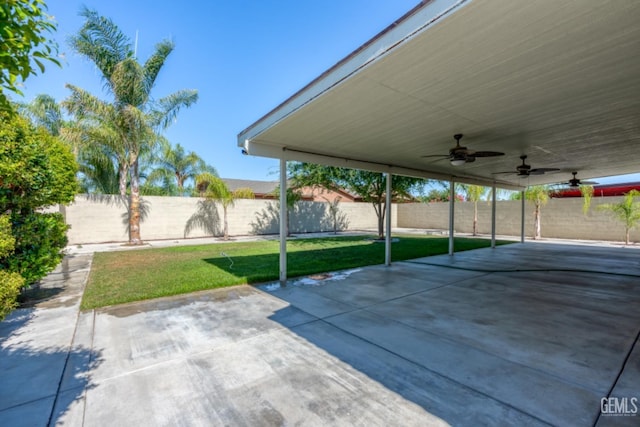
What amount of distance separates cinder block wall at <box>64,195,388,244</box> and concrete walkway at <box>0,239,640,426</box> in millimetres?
8108

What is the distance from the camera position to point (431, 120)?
4.43m

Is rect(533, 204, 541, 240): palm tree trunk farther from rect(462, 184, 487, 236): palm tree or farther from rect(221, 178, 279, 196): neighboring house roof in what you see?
rect(221, 178, 279, 196): neighboring house roof

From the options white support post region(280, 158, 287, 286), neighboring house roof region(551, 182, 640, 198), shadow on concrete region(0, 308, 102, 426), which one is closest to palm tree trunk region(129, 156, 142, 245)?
white support post region(280, 158, 287, 286)

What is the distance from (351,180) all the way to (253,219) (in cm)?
584

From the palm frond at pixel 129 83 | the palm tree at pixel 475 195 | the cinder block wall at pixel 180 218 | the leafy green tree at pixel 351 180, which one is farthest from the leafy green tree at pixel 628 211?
the palm frond at pixel 129 83

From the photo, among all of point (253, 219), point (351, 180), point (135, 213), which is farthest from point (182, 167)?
point (351, 180)

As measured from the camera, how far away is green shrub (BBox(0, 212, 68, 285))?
162 inches

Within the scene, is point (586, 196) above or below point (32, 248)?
above

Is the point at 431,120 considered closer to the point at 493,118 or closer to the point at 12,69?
the point at 493,118

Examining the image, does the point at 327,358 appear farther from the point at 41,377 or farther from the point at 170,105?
the point at 170,105

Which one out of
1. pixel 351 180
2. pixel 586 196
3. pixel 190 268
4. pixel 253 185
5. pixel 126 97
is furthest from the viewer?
pixel 253 185

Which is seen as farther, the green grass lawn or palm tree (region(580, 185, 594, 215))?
palm tree (region(580, 185, 594, 215))

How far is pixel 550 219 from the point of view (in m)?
14.5

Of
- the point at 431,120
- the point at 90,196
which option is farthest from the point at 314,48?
the point at 90,196
